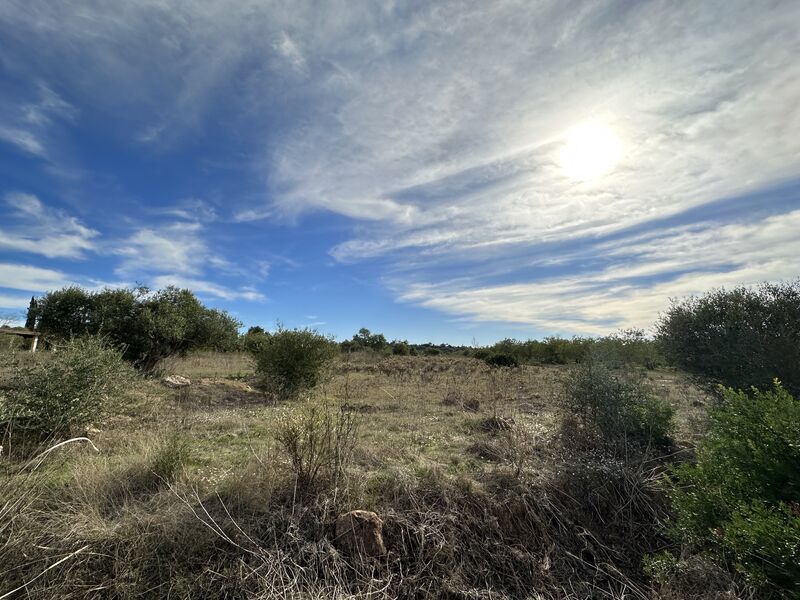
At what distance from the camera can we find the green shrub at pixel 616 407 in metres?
6.32

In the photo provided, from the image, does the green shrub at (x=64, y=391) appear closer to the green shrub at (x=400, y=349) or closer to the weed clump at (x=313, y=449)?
the weed clump at (x=313, y=449)

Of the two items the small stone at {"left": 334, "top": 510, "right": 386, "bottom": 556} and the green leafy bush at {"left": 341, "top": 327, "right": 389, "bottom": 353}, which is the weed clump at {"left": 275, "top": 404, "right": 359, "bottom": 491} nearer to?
the small stone at {"left": 334, "top": 510, "right": 386, "bottom": 556}

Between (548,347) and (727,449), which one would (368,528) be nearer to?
(727,449)

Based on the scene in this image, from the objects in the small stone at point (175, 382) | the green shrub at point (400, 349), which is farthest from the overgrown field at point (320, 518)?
the green shrub at point (400, 349)

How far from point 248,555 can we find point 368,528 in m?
1.16

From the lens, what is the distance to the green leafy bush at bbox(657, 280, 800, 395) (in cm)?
682

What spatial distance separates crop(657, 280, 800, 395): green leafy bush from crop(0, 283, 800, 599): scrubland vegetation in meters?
0.03

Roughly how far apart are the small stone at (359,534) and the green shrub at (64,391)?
191 inches

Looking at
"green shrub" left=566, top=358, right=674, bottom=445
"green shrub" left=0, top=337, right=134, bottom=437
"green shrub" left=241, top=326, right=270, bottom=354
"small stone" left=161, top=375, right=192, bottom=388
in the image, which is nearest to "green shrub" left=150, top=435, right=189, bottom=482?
"green shrub" left=0, top=337, right=134, bottom=437

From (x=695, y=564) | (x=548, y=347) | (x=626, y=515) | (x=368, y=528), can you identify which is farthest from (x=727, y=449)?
(x=548, y=347)

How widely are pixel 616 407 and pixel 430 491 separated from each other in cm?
391

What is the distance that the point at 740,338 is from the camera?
7.27 meters

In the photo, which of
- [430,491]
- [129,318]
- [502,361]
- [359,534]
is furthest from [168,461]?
[502,361]

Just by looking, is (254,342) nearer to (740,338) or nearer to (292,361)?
(292,361)
